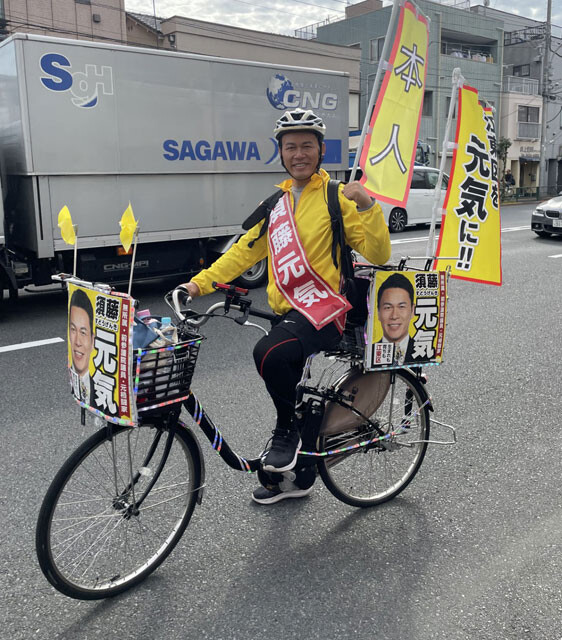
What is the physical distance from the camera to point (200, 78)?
8406mm

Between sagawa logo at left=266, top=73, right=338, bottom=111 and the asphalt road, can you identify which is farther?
sagawa logo at left=266, top=73, right=338, bottom=111

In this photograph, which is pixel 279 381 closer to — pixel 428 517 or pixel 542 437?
pixel 428 517

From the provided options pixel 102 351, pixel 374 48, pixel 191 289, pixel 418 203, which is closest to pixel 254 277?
pixel 191 289

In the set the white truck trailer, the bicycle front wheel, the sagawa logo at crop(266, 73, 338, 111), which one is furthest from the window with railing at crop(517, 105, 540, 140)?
the bicycle front wheel

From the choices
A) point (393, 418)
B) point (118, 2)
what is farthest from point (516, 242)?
point (118, 2)

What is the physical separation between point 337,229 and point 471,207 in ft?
3.60

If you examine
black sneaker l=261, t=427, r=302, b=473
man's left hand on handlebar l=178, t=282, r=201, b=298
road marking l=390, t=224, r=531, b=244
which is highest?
man's left hand on handlebar l=178, t=282, r=201, b=298

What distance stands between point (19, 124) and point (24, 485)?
4997 mm

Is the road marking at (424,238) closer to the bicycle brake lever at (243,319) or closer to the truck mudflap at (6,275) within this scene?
the truck mudflap at (6,275)

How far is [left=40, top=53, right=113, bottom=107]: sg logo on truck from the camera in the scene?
23.4 ft

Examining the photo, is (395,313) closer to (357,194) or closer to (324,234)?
(324,234)

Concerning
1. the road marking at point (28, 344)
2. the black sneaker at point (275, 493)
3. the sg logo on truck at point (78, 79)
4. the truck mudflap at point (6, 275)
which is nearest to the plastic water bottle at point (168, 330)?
the black sneaker at point (275, 493)

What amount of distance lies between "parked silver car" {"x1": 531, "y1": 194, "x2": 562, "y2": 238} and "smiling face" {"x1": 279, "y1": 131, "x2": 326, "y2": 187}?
41.1 feet

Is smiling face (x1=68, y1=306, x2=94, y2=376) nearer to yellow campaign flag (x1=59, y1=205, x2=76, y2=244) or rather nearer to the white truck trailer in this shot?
yellow campaign flag (x1=59, y1=205, x2=76, y2=244)
